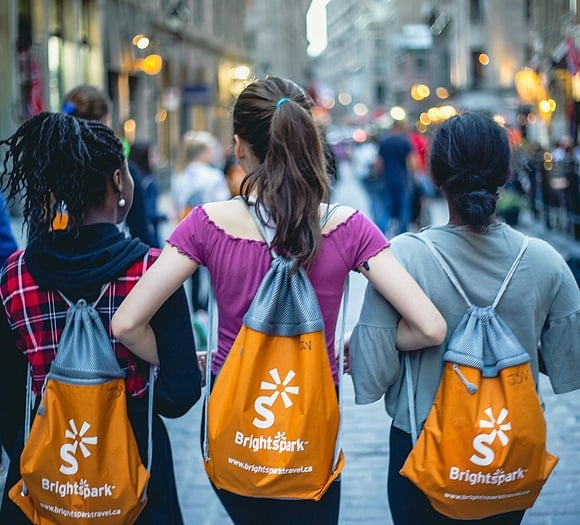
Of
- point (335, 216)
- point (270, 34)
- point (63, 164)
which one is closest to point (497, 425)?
point (335, 216)

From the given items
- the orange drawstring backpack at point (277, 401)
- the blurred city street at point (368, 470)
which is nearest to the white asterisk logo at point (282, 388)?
the orange drawstring backpack at point (277, 401)

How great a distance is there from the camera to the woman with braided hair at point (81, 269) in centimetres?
285

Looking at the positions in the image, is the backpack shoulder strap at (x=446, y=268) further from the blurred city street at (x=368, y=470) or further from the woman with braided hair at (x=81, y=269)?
the blurred city street at (x=368, y=470)

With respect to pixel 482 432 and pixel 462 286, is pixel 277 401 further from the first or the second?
pixel 462 286

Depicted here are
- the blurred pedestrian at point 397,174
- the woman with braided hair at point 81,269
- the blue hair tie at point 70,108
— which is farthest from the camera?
the blurred pedestrian at point 397,174

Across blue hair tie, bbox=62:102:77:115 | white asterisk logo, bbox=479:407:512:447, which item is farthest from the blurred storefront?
white asterisk logo, bbox=479:407:512:447

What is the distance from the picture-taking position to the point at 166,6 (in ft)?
118

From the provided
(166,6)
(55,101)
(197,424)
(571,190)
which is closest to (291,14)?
(166,6)

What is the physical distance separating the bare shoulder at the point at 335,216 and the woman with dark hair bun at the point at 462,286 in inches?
9.7

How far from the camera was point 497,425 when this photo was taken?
2.79 metres

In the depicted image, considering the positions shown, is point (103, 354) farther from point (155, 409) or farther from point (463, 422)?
point (463, 422)

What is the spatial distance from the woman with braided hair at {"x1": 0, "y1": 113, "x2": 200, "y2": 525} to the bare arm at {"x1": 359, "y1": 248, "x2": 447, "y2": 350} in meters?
0.56

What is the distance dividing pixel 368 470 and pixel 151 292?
3.28 metres

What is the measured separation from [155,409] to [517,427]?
1041 mm
